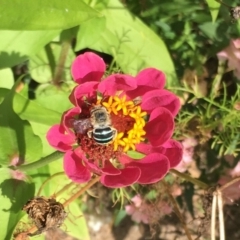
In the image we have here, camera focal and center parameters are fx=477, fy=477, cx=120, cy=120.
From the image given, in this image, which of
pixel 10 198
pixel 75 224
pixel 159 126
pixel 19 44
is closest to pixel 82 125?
pixel 159 126

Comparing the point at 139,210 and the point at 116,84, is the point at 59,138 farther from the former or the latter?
the point at 139,210

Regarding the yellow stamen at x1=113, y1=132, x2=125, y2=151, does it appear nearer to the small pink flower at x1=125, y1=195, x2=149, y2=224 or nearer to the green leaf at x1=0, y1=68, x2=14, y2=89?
the green leaf at x1=0, y1=68, x2=14, y2=89

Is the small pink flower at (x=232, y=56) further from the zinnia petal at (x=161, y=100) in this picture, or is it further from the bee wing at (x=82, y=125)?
the bee wing at (x=82, y=125)

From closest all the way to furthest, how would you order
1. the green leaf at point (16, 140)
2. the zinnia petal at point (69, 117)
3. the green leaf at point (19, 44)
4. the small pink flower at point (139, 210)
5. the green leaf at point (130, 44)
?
the zinnia petal at point (69, 117) < the green leaf at point (16, 140) < the green leaf at point (19, 44) < the green leaf at point (130, 44) < the small pink flower at point (139, 210)

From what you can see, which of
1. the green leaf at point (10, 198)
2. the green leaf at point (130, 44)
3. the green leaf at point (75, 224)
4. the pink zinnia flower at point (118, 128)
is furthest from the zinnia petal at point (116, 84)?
the green leaf at point (75, 224)

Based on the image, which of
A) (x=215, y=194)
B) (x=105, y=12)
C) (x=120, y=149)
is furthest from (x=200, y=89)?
(x=120, y=149)
